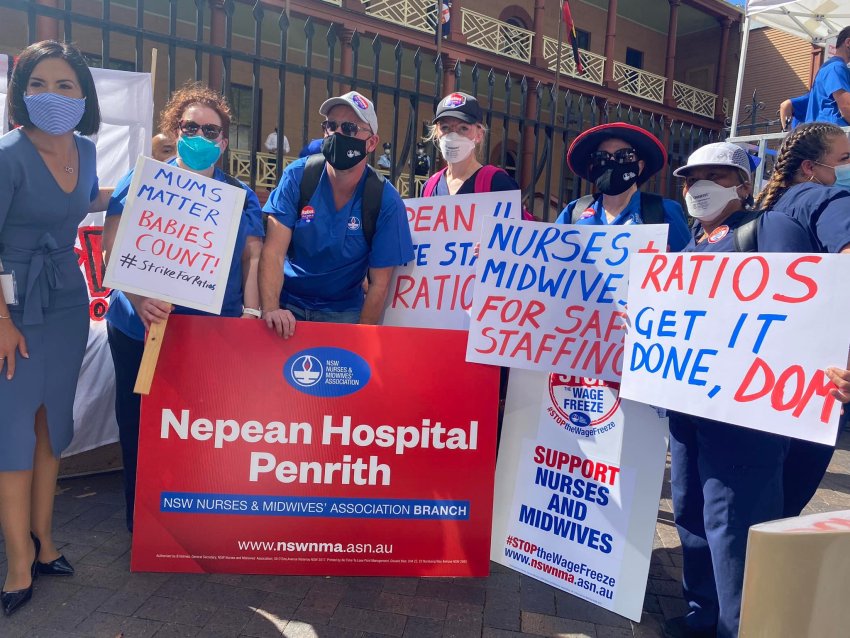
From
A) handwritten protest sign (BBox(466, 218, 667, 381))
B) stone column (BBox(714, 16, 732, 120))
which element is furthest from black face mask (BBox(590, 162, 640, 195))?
stone column (BBox(714, 16, 732, 120))

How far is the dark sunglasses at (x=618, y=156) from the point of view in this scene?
2.81m

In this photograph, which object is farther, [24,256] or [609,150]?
[609,150]

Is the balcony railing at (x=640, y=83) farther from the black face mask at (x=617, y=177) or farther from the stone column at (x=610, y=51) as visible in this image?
the black face mask at (x=617, y=177)

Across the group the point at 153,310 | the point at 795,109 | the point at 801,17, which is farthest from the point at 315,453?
the point at 801,17

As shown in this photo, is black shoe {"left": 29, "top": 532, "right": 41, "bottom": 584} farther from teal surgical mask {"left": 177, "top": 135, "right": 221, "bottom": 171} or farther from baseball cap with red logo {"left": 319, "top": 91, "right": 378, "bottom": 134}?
baseball cap with red logo {"left": 319, "top": 91, "right": 378, "bottom": 134}

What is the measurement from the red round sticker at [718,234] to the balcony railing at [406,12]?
14810 millimetres

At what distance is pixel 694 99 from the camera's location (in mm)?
22344

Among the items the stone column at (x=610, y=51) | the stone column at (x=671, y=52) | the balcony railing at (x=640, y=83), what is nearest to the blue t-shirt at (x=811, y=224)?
the stone column at (x=610, y=51)

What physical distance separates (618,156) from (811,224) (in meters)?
0.87

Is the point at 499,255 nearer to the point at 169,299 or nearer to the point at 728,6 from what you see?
the point at 169,299

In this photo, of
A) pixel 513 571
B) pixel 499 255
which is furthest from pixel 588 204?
pixel 513 571

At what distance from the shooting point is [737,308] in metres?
2.07

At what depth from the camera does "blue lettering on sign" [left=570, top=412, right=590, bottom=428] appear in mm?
2756

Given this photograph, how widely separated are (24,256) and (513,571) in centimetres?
255
